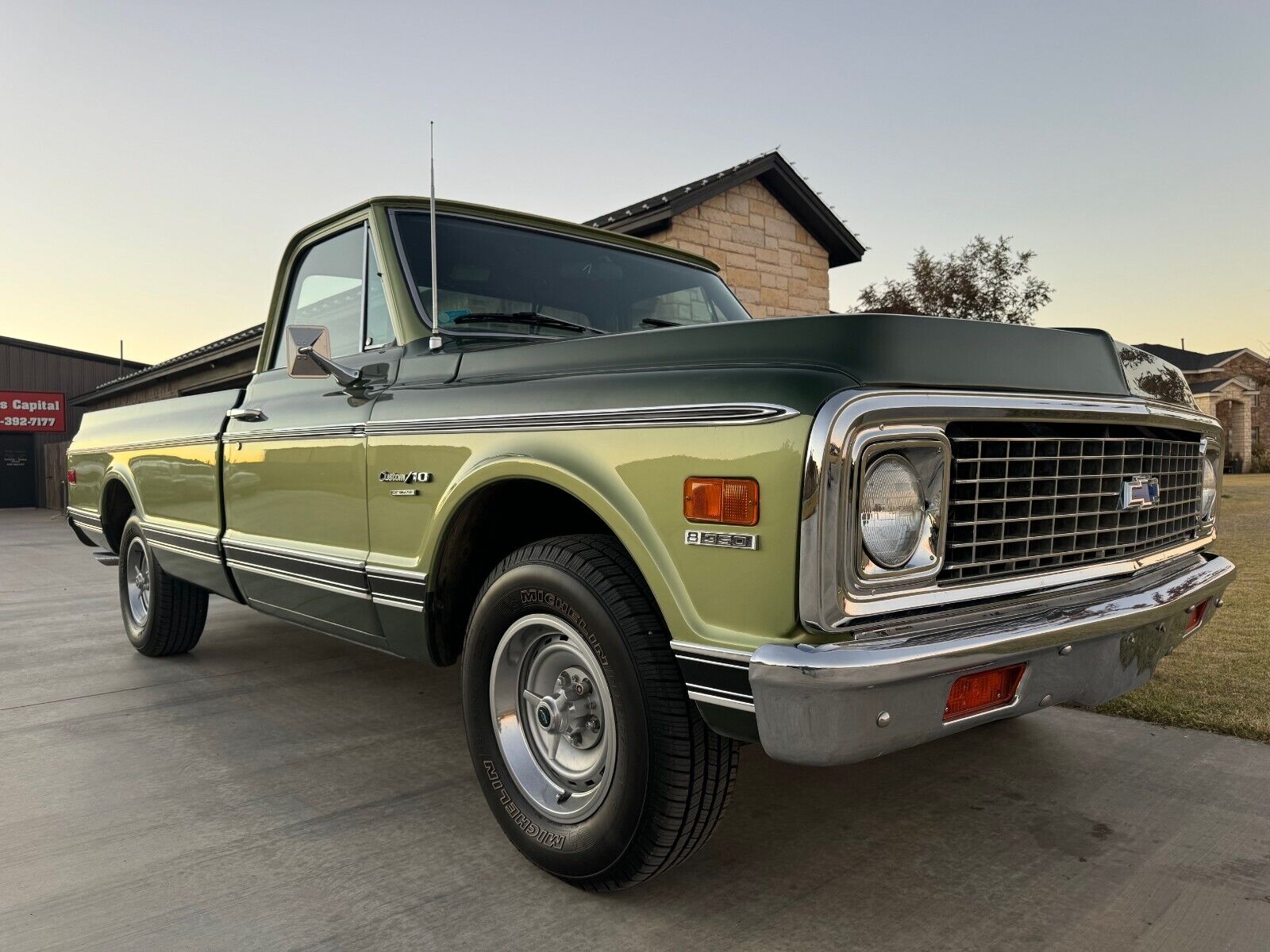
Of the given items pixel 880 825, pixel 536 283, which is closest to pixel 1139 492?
pixel 880 825

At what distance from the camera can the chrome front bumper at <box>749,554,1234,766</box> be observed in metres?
1.78

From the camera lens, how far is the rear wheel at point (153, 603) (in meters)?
4.99

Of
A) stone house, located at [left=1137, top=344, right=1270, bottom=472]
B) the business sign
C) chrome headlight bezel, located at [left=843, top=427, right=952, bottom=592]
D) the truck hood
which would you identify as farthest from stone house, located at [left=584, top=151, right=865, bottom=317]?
stone house, located at [left=1137, top=344, right=1270, bottom=472]

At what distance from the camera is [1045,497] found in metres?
2.25

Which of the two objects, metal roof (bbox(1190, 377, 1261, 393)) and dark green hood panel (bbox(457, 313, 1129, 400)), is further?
metal roof (bbox(1190, 377, 1261, 393))

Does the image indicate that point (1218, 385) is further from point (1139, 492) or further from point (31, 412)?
point (31, 412)

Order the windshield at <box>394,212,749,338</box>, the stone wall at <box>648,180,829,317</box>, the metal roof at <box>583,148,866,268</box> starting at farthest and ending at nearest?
1. the stone wall at <box>648,180,829,317</box>
2. the metal roof at <box>583,148,866,268</box>
3. the windshield at <box>394,212,749,338</box>

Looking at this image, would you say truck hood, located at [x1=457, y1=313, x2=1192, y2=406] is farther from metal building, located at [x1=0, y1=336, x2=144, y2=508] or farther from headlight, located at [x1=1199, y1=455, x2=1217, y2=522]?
metal building, located at [x1=0, y1=336, x2=144, y2=508]

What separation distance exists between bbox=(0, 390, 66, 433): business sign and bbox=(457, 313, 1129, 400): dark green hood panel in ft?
106

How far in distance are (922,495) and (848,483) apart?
26 cm

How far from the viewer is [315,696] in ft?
14.4

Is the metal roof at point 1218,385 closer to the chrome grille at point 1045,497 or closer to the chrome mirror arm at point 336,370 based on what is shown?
the chrome grille at point 1045,497

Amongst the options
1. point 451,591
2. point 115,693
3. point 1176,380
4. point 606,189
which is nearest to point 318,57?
point 606,189

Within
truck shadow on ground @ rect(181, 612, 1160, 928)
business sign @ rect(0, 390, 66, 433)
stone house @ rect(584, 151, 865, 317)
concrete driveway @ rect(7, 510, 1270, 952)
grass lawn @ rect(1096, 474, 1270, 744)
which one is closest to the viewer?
concrete driveway @ rect(7, 510, 1270, 952)
